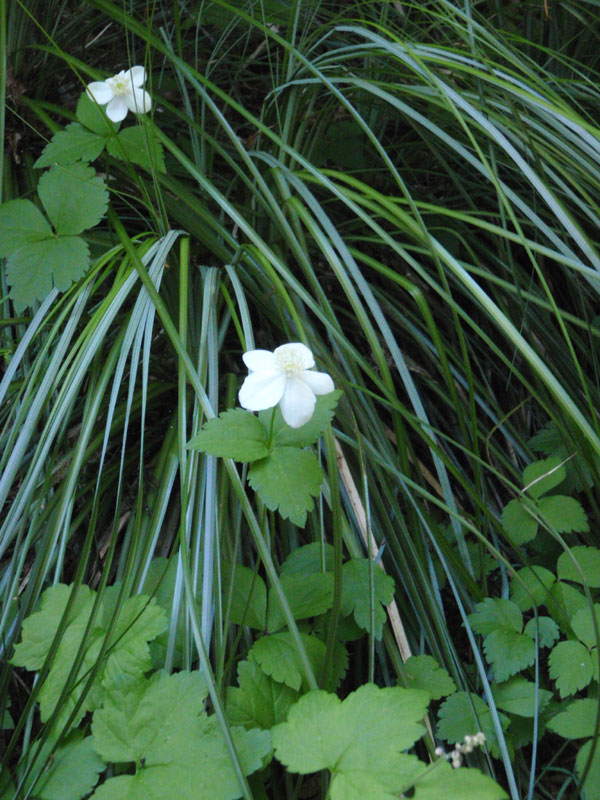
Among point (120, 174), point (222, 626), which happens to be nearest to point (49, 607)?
point (222, 626)

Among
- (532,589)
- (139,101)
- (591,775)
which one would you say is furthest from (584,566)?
(139,101)

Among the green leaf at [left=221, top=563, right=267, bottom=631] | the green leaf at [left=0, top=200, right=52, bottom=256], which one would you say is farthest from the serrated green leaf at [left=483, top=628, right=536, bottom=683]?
the green leaf at [left=0, top=200, right=52, bottom=256]

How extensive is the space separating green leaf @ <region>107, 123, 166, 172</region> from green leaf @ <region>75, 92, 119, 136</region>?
2 cm

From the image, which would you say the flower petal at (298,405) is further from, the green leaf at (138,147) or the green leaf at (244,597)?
the green leaf at (138,147)

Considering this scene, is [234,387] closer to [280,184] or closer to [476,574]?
[280,184]

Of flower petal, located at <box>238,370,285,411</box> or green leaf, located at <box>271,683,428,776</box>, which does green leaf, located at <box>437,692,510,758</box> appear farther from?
flower petal, located at <box>238,370,285,411</box>

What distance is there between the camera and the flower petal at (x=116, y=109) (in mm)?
1300

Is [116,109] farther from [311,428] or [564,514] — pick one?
[564,514]

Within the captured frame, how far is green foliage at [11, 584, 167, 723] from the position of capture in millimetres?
893

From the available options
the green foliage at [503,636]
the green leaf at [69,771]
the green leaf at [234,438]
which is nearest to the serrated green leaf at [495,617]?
the green foliage at [503,636]

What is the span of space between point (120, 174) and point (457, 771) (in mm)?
1314

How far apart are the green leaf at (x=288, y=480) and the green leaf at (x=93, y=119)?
755 mm

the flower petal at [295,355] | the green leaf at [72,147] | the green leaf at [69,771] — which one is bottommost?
the green leaf at [69,771]

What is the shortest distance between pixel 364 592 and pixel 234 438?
12.2 inches
